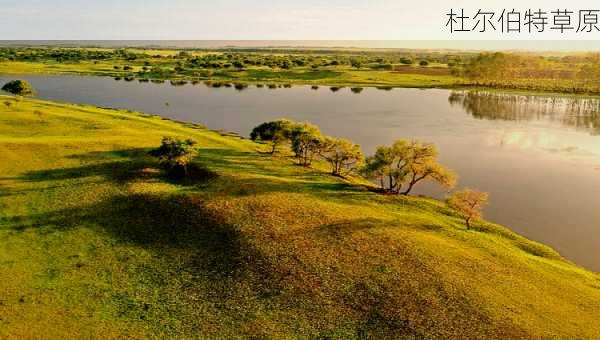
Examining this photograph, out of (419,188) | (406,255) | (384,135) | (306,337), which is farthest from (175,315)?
(384,135)

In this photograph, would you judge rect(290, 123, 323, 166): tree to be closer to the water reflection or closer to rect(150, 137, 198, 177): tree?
rect(150, 137, 198, 177): tree

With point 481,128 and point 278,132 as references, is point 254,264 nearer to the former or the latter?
point 278,132

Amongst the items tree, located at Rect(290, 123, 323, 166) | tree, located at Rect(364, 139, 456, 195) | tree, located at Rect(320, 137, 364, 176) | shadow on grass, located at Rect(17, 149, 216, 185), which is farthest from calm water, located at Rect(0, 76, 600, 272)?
shadow on grass, located at Rect(17, 149, 216, 185)

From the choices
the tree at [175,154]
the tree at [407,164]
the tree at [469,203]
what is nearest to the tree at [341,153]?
the tree at [407,164]

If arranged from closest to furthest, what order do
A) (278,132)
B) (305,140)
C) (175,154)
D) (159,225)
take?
1. (159,225)
2. (175,154)
3. (305,140)
4. (278,132)

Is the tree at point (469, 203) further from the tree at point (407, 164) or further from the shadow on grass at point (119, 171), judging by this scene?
the shadow on grass at point (119, 171)

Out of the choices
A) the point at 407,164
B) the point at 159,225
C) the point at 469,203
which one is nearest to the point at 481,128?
the point at 407,164
